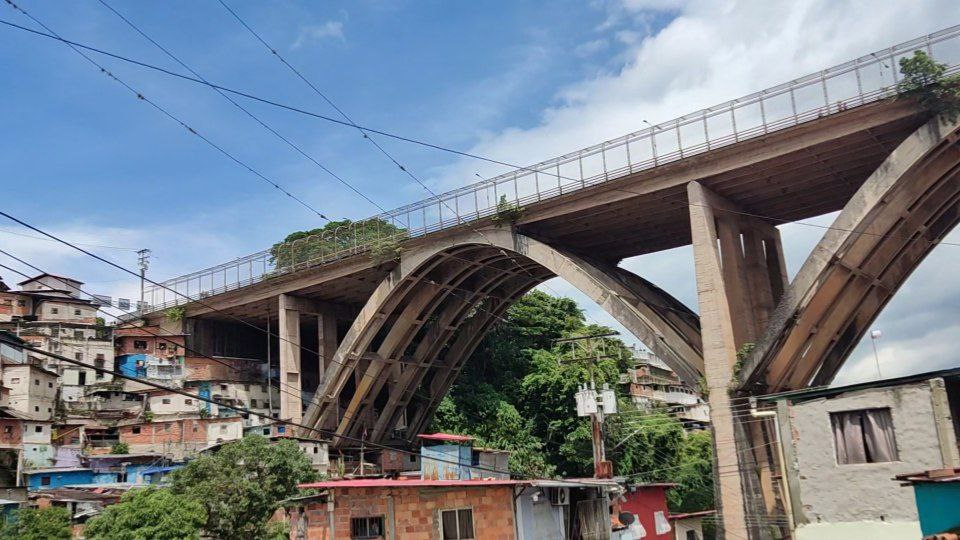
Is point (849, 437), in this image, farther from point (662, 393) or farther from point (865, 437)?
point (662, 393)

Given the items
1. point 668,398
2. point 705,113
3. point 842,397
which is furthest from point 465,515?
point 668,398

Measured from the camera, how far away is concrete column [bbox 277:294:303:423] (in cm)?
4631

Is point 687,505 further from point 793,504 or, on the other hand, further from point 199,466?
point 793,504

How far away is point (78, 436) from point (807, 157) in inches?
1594

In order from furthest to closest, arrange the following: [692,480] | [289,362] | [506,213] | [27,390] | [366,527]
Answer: [692,480]
[289,362]
[27,390]
[506,213]
[366,527]

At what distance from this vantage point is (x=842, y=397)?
16469mm

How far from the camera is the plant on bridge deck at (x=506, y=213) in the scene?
124ft

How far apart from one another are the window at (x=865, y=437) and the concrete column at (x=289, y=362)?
34994mm

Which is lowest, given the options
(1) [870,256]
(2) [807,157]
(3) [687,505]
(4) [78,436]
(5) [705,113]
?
(3) [687,505]

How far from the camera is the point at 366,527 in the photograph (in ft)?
67.6

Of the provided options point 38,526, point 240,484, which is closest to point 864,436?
point 240,484

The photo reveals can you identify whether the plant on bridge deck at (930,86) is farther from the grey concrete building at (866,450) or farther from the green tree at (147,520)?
the green tree at (147,520)

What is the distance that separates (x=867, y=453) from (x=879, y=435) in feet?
1.48

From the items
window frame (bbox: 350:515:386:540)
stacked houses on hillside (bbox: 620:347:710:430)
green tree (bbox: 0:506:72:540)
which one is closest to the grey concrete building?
window frame (bbox: 350:515:386:540)
